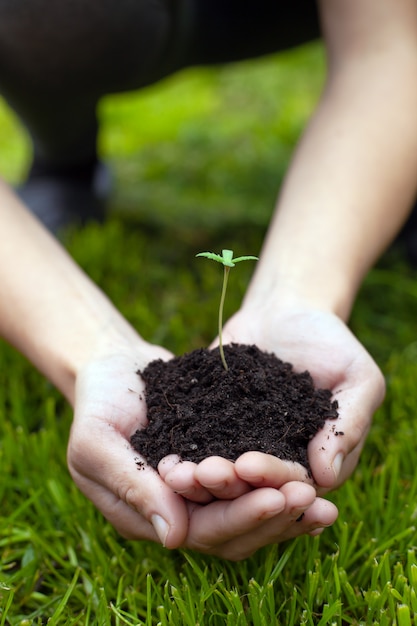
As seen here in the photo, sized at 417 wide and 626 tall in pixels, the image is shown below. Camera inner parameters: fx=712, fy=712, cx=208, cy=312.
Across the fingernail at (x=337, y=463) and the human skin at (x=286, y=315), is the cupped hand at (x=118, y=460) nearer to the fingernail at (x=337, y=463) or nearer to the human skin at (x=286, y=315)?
the human skin at (x=286, y=315)

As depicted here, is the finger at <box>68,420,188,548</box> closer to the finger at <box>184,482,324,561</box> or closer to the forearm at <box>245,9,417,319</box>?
the finger at <box>184,482,324,561</box>

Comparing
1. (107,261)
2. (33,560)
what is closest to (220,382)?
(33,560)

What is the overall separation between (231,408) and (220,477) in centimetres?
22

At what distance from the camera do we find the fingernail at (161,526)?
1142 millimetres

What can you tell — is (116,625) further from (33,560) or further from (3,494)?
(3,494)

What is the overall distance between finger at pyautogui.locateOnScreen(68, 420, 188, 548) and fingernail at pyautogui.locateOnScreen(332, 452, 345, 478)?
26 centimetres

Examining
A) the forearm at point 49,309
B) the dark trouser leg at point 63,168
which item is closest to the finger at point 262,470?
the forearm at point 49,309

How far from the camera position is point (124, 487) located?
3.90 ft

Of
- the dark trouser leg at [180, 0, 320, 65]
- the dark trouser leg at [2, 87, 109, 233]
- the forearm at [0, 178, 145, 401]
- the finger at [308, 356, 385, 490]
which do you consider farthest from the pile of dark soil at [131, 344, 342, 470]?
the dark trouser leg at [180, 0, 320, 65]

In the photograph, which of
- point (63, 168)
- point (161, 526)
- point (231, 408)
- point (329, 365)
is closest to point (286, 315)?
point (329, 365)

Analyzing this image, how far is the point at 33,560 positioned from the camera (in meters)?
1.38

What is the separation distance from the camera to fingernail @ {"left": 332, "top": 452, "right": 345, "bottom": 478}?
1209 mm

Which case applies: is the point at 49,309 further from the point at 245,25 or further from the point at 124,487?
the point at 245,25


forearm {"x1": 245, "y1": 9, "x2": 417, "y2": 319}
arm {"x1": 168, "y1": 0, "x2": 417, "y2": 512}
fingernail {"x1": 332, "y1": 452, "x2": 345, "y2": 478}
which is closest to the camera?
fingernail {"x1": 332, "y1": 452, "x2": 345, "y2": 478}
